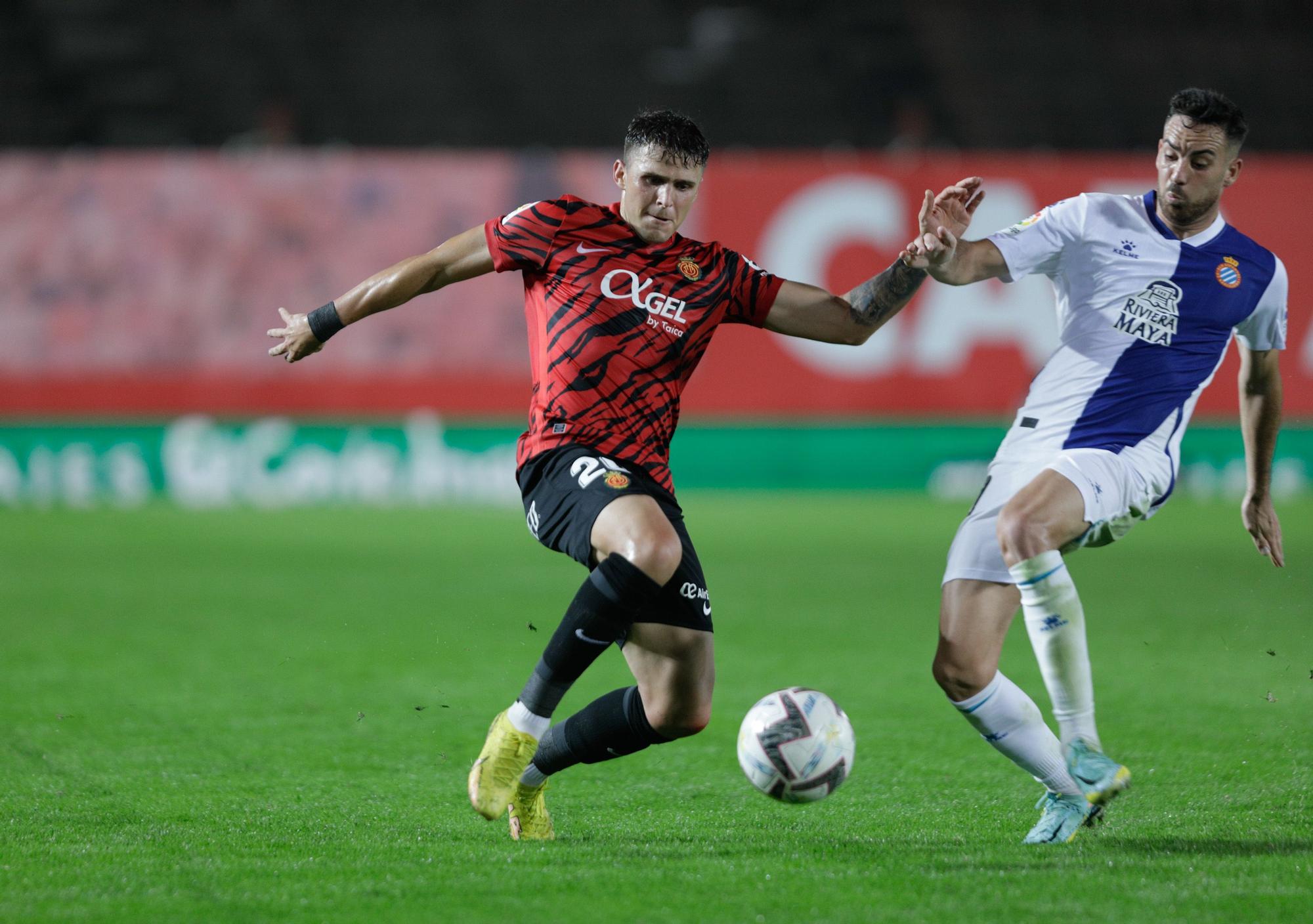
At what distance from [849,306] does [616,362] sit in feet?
2.61

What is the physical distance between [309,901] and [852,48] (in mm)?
20458

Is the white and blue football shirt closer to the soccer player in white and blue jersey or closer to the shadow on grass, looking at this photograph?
the soccer player in white and blue jersey

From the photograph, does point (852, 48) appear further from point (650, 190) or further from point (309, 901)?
point (309, 901)

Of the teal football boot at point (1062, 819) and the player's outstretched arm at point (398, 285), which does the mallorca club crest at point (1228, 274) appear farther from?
the player's outstretched arm at point (398, 285)

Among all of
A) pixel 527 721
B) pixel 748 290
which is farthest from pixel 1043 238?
pixel 527 721

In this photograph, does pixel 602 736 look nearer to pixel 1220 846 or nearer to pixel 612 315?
pixel 612 315

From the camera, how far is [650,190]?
15.0ft

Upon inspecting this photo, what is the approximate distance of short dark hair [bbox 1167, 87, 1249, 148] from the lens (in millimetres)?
4508

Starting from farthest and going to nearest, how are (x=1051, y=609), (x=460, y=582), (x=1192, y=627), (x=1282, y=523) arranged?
(x=1282, y=523) → (x=460, y=582) → (x=1192, y=627) → (x=1051, y=609)

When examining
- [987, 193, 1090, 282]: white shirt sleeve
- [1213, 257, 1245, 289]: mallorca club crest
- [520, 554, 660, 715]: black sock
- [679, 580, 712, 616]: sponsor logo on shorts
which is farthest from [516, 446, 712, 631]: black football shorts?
[1213, 257, 1245, 289]: mallorca club crest

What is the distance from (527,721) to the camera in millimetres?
4164

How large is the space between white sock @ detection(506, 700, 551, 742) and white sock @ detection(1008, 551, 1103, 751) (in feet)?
4.57

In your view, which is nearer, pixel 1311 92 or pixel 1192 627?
pixel 1192 627

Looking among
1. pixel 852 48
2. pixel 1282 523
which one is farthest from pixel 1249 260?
pixel 852 48
